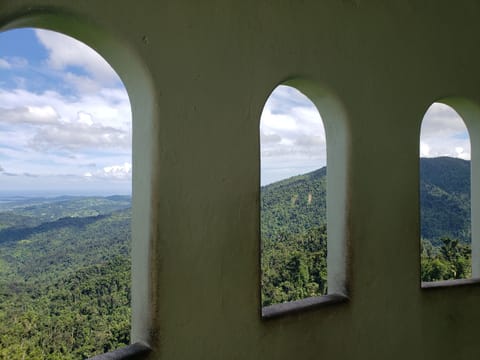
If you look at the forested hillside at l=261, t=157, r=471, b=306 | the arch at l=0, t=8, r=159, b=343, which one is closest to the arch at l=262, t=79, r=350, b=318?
the arch at l=0, t=8, r=159, b=343

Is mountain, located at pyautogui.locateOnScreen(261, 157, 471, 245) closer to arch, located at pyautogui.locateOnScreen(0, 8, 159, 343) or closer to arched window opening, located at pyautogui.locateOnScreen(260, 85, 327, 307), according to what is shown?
arched window opening, located at pyautogui.locateOnScreen(260, 85, 327, 307)

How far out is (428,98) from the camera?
3.48 meters

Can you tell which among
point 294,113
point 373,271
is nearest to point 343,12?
point 373,271

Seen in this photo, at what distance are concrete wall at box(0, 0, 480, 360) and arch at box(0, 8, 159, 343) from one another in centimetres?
1

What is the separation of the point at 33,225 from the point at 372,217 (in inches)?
425

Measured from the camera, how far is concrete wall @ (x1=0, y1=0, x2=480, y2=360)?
2229mm

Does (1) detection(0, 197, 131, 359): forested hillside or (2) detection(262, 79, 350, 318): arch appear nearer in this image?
(2) detection(262, 79, 350, 318): arch

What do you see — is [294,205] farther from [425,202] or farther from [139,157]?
[139,157]

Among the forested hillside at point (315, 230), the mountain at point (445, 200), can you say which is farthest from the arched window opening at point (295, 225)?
the mountain at point (445, 200)

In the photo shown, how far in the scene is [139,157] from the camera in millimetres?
2322

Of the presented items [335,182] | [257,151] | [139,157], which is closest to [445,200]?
[335,182]

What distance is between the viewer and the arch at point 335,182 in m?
3.06

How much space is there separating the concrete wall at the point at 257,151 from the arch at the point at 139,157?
0.01 m

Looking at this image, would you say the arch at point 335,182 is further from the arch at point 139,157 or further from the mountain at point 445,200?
the mountain at point 445,200
